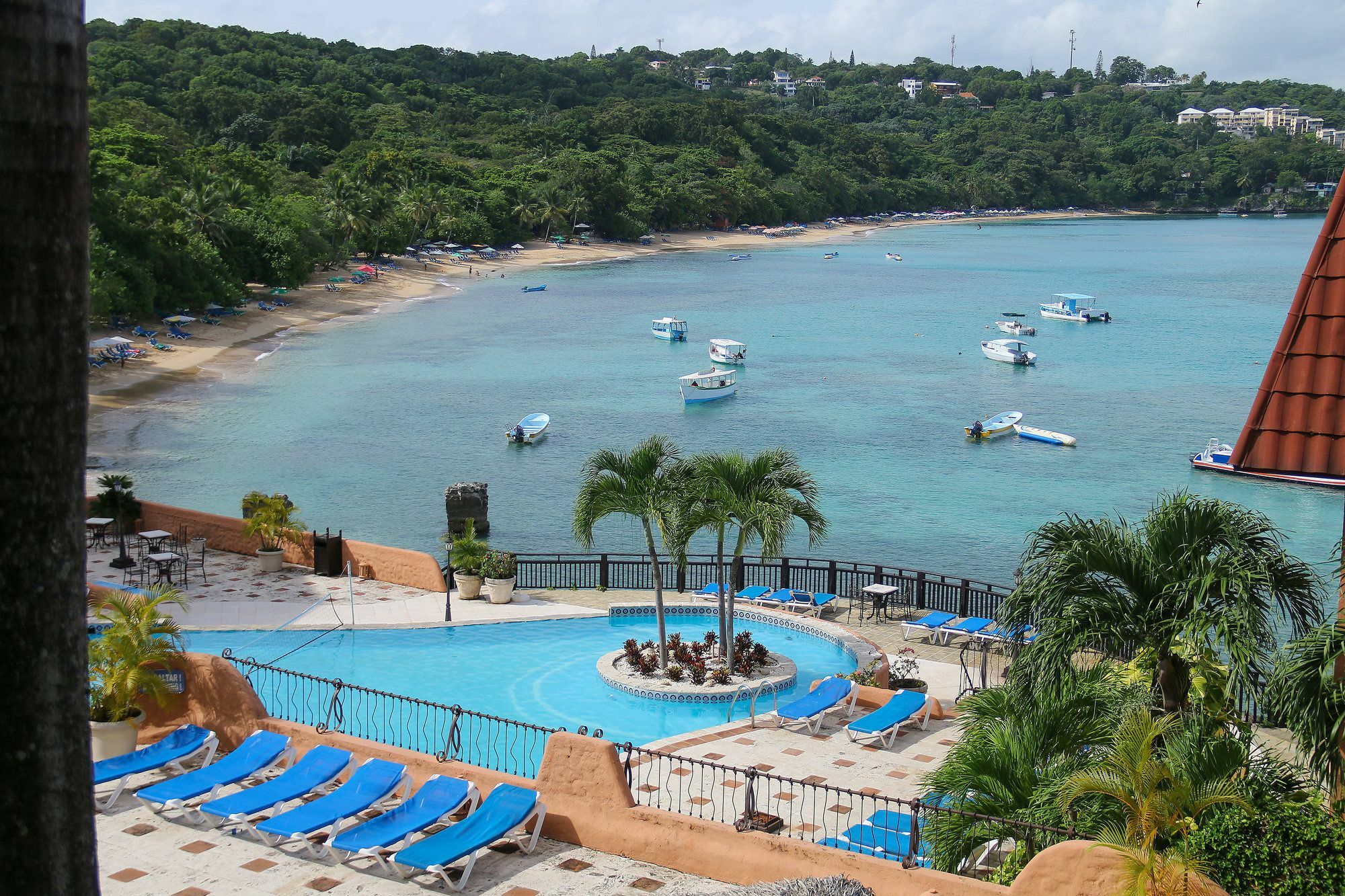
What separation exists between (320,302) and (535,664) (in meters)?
68.9

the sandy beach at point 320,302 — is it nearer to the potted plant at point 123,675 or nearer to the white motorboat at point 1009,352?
the potted plant at point 123,675

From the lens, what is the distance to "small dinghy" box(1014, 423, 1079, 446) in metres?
51.8

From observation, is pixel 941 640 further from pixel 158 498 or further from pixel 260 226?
pixel 260 226

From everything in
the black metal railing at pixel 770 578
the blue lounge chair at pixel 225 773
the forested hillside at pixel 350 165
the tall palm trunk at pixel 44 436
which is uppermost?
the forested hillside at pixel 350 165

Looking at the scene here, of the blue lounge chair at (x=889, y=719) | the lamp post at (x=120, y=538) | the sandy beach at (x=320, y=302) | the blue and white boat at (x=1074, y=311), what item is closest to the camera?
the blue lounge chair at (x=889, y=719)

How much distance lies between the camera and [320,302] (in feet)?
276

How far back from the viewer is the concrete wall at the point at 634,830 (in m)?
9.09

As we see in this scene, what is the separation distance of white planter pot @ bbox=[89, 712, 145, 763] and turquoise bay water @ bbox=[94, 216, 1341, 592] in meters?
21.7

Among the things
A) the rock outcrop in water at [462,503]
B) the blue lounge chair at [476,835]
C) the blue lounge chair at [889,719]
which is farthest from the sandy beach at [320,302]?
the blue lounge chair at [889,719]

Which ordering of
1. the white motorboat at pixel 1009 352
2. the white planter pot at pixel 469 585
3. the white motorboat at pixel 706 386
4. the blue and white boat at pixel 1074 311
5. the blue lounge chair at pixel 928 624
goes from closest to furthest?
the blue lounge chair at pixel 928 624, the white planter pot at pixel 469 585, the white motorboat at pixel 706 386, the white motorboat at pixel 1009 352, the blue and white boat at pixel 1074 311

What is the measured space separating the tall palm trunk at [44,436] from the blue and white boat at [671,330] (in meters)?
74.3

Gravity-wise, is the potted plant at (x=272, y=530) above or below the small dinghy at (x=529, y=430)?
above

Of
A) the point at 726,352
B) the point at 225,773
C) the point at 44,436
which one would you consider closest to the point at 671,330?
the point at 726,352

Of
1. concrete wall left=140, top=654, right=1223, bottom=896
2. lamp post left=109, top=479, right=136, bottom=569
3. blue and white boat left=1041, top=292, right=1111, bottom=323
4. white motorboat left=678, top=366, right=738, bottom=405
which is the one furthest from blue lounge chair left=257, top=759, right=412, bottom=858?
blue and white boat left=1041, top=292, right=1111, bottom=323
